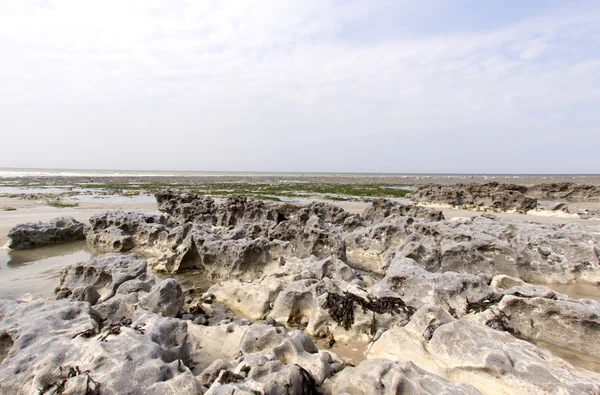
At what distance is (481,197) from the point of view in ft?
77.3

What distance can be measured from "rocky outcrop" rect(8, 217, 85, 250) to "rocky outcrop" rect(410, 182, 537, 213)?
22.8 m

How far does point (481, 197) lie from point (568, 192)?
13184mm

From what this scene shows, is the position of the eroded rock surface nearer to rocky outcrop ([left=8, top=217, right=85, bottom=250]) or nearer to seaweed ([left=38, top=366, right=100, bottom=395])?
seaweed ([left=38, top=366, right=100, bottom=395])

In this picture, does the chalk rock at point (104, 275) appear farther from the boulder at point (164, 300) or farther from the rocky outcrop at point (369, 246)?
the rocky outcrop at point (369, 246)

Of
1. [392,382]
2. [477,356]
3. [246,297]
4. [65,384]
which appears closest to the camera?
[65,384]

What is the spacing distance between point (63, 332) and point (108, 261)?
3358 millimetres

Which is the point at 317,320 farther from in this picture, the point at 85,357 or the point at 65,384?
the point at 65,384

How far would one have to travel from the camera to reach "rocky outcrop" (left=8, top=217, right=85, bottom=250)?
10727 millimetres

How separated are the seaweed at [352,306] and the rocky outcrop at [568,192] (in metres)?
32.2

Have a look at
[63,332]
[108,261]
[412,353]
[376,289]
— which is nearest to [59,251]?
[108,261]

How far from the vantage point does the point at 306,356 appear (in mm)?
3648

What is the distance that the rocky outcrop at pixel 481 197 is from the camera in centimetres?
2098

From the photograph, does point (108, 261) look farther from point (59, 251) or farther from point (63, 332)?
point (59, 251)

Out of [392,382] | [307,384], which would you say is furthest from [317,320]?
[392,382]
